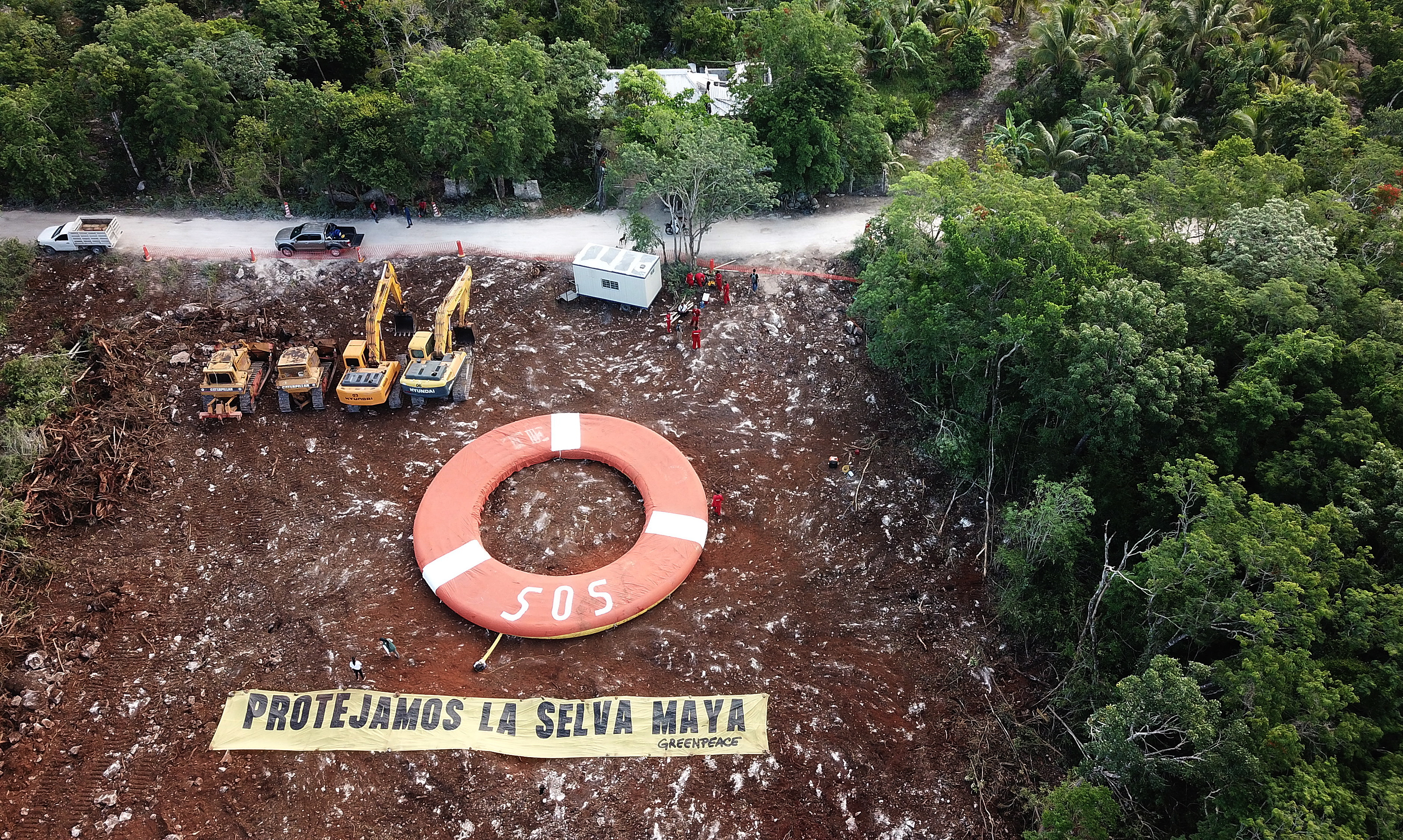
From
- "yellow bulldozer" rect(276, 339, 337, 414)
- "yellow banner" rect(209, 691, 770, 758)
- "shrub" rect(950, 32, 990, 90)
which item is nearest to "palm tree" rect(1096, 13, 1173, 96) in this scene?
"shrub" rect(950, 32, 990, 90)

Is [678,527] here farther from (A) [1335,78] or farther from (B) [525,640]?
(A) [1335,78]

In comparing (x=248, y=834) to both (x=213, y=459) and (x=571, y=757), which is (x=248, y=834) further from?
(x=213, y=459)

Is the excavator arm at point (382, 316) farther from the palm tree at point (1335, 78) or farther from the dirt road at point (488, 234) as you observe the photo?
the palm tree at point (1335, 78)

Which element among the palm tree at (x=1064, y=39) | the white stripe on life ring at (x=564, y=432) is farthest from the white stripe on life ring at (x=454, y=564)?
the palm tree at (x=1064, y=39)

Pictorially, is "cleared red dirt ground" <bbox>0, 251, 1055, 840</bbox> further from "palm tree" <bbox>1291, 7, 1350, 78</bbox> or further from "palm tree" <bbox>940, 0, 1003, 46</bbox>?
"palm tree" <bbox>1291, 7, 1350, 78</bbox>

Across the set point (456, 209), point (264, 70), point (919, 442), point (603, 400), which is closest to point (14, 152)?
point (264, 70)
